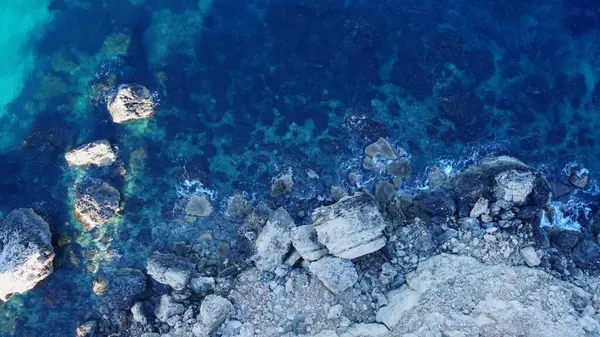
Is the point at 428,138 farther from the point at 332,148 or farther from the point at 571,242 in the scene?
the point at 571,242

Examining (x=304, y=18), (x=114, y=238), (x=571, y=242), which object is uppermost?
(x=304, y=18)

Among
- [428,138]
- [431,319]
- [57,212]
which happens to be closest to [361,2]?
[428,138]

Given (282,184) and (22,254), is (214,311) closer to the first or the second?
(282,184)

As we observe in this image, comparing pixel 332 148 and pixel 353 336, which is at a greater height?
pixel 332 148

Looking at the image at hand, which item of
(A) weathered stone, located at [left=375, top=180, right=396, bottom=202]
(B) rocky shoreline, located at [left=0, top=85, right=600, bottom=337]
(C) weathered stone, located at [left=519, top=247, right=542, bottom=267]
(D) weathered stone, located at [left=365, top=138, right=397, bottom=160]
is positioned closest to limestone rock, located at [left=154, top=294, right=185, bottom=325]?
(B) rocky shoreline, located at [left=0, top=85, right=600, bottom=337]

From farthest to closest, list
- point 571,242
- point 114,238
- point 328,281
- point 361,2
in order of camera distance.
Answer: point 361,2 < point 114,238 < point 571,242 < point 328,281

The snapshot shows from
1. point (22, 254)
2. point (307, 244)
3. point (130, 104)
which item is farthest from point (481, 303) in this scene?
point (22, 254)

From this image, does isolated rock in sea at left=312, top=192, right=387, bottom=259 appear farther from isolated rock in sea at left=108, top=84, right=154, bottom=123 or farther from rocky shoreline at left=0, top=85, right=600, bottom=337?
isolated rock in sea at left=108, top=84, right=154, bottom=123
